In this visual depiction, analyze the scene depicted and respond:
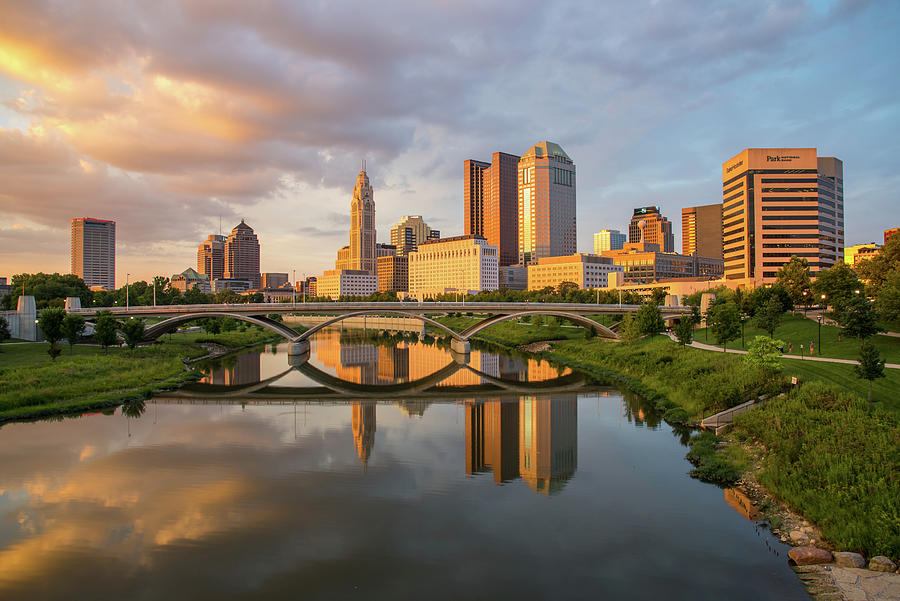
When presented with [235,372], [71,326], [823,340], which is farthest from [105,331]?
[823,340]

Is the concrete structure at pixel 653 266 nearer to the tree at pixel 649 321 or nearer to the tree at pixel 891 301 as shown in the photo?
the tree at pixel 649 321

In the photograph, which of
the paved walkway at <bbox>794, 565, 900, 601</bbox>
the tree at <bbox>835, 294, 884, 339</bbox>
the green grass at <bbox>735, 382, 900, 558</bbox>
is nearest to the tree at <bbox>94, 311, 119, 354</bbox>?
the green grass at <bbox>735, 382, 900, 558</bbox>

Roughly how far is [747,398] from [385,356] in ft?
155

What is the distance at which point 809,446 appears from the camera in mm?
19469

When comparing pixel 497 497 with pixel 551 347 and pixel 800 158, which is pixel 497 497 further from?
pixel 800 158

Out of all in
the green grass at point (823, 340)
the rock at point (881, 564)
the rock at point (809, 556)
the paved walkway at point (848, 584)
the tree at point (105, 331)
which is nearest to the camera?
the paved walkway at point (848, 584)

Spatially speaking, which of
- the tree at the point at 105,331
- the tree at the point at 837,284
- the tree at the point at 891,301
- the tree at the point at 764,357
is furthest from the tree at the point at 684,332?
the tree at the point at 105,331

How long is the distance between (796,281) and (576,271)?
98.6 m

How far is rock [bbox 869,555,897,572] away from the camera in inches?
488

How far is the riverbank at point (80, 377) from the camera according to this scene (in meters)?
31.1

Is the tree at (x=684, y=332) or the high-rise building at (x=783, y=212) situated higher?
the high-rise building at (x=783, y=212)

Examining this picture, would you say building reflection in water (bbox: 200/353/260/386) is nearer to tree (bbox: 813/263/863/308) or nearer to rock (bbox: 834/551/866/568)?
rock (bbox: 834/551/866/568)

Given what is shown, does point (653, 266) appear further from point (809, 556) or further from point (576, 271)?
point (809, 556)

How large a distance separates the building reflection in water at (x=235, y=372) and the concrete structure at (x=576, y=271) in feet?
347
